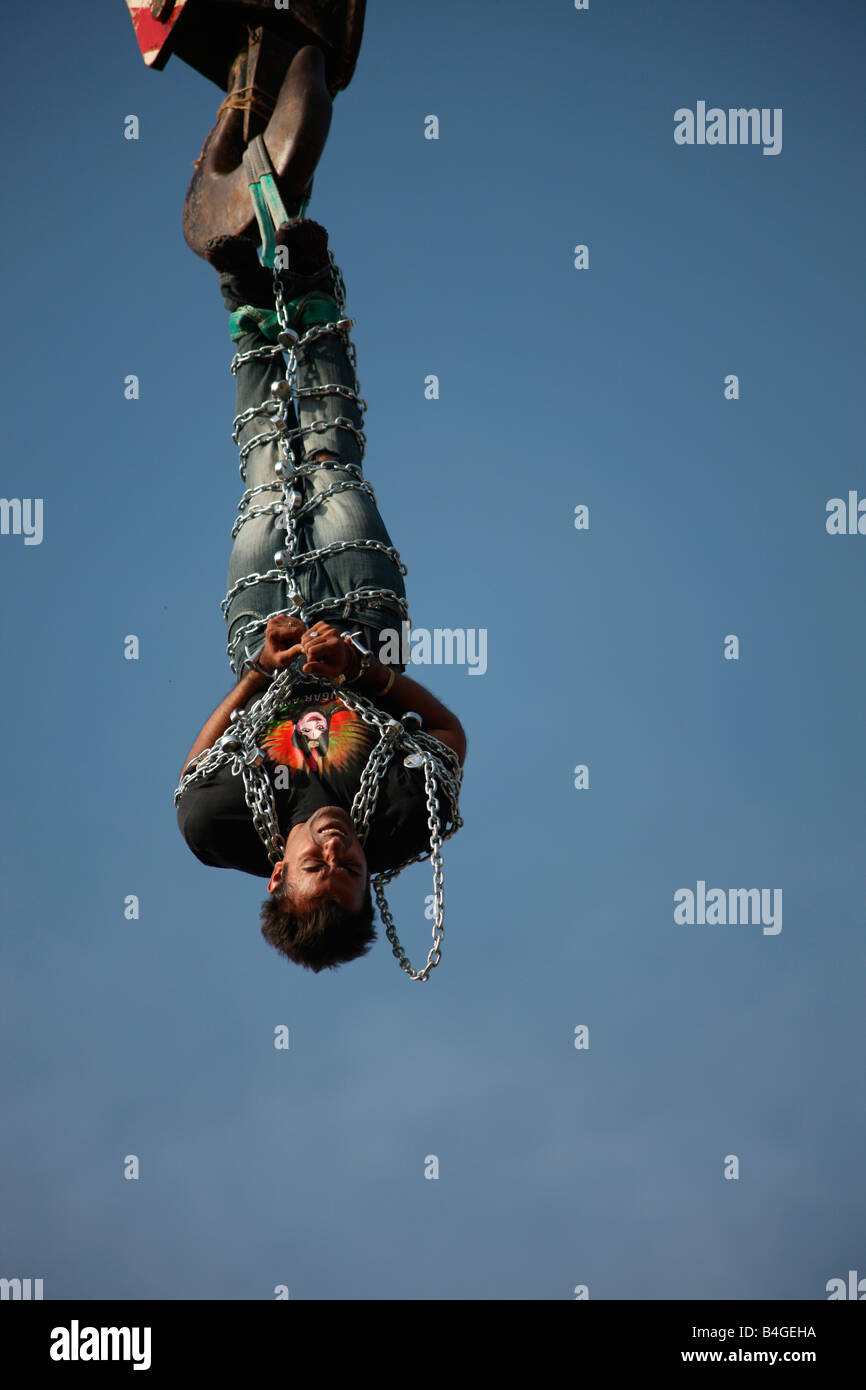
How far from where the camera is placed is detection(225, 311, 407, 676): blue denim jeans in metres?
10.3

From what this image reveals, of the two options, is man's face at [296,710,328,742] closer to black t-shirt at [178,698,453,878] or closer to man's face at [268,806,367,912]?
black t-shirt at [178,698,453,878]

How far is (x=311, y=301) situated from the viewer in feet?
36.2

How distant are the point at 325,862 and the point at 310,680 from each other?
1.14 metres

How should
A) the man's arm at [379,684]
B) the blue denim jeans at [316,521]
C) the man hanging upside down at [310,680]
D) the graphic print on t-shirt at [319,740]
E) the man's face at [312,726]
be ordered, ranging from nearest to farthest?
the man hanging upside down at [310,680], the man's arm at [379,684], the graphic print on t-shirt at [319,740], the man's face at [312,726], the blue denim jeans at [316,521]

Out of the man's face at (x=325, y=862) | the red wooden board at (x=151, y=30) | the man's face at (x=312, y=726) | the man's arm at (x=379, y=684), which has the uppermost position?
the red wooden board at (x=151, y=30)

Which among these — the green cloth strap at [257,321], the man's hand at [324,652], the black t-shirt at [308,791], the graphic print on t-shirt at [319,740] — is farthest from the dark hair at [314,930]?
the green cloth strap at [257,321]

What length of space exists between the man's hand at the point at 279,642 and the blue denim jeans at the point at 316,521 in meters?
0.35

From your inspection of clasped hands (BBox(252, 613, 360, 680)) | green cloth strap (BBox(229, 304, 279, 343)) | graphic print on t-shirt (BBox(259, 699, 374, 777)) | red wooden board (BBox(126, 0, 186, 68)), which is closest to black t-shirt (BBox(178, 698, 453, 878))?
graphic print on t-shirt (BBox(259, 699, 374, 777))

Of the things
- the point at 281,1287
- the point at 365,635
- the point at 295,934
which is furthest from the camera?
the point at 281,1287

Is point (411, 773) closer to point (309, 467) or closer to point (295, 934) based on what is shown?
point (295, 934)

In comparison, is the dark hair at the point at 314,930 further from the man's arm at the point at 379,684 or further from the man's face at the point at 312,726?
the man's arm at the point at 379,684

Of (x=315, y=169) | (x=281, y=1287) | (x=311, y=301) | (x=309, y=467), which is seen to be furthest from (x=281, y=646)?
(x=281, y=1287)

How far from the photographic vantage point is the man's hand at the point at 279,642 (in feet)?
32.0
